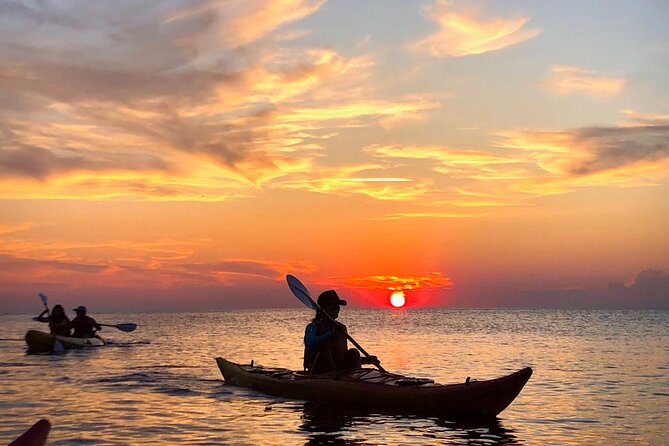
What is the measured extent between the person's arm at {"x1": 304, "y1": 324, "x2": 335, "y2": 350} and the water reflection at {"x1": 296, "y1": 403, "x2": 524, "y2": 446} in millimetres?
1354

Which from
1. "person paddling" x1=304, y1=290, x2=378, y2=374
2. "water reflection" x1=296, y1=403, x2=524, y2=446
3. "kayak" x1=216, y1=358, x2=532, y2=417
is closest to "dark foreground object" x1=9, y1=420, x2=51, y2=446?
"water reflection" x1=296, y1=403, x2=524, y2=446

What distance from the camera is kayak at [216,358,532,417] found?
492 inches

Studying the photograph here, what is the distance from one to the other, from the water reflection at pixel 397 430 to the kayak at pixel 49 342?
18.8m

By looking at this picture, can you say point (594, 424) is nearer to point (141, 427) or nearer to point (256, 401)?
point (256, 401)

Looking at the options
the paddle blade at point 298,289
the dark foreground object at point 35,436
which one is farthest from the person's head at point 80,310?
the dark foreground object at point 35,436

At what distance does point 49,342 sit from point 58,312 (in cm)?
132

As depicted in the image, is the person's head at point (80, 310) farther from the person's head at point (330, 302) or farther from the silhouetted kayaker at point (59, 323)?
the person's head at point (330, 302)

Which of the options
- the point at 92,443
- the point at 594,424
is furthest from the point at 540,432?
the point at 92,443

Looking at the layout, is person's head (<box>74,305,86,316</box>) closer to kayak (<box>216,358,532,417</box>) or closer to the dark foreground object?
kayak (<box>216,358,532,417</box>)

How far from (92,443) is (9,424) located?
9.26ft

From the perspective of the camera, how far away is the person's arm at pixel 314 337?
13914mm

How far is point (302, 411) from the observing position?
14.0 metres

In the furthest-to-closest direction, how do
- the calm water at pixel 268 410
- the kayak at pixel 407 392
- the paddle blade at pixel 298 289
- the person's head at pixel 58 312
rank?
the person's head at pixel 58 312 → the paddle blade at pixel 298 289 → the kayak at pixel 407 392 → the calm water at pixel 268 410

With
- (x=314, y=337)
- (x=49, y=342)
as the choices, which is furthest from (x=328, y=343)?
(x=49, y=342)
